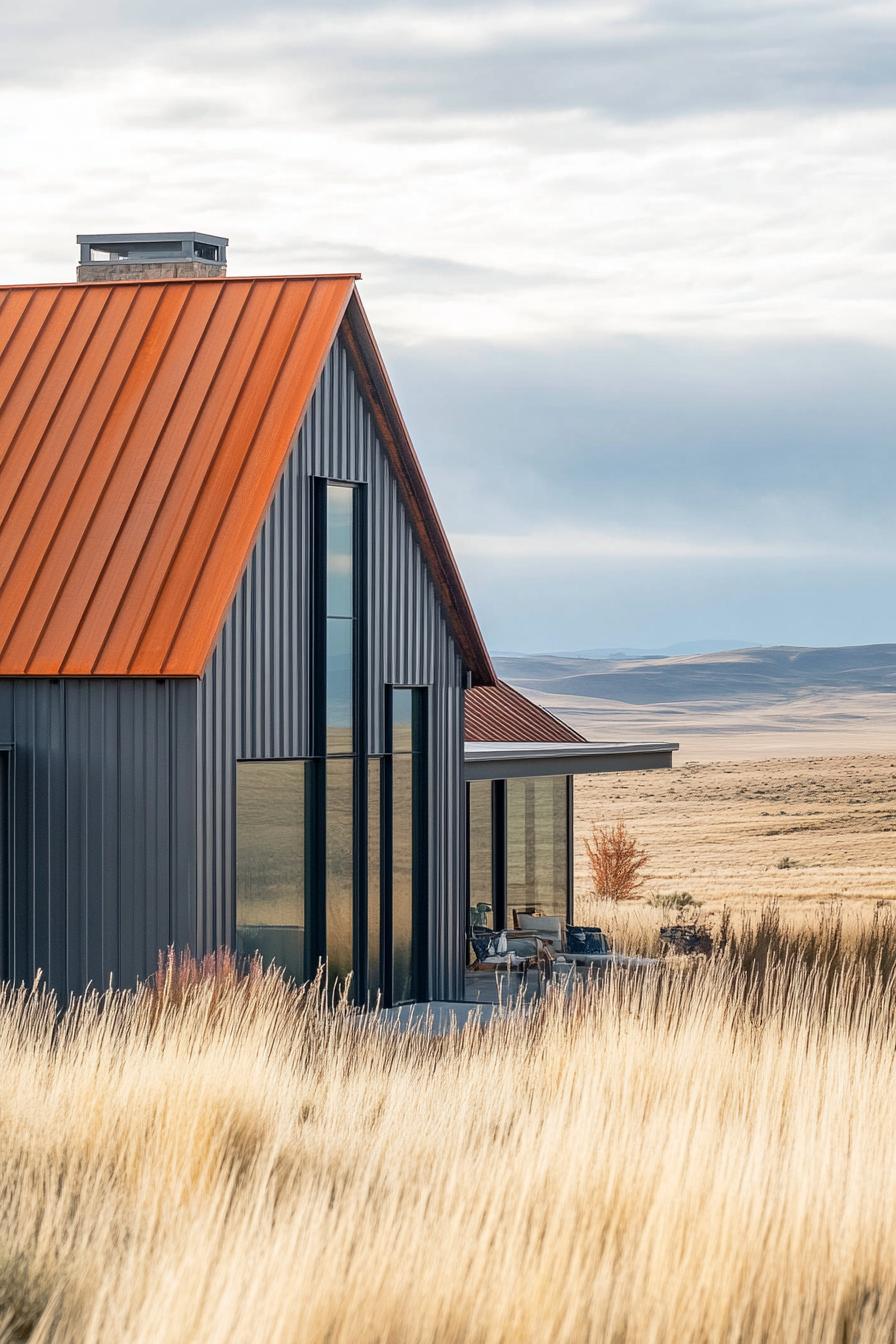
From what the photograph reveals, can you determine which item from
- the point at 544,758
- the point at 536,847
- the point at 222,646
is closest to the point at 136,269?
the point at 222,646

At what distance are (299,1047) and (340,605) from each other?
697cm

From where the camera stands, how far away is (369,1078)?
9.97 m

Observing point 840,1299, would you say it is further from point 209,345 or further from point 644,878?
point 644,878

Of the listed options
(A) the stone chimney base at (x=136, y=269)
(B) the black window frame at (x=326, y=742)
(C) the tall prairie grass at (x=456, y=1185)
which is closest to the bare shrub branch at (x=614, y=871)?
(A) the stone chimney base at (x=136, y=269)

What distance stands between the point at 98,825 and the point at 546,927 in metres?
9.45

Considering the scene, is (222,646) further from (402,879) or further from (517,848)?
(517,848)

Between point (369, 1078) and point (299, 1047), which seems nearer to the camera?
point (369, 1078)

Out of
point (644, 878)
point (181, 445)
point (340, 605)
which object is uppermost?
point (181, 445)

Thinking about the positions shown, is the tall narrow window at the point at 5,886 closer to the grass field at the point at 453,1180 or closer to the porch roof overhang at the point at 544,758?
A: the grass field at the point at 453,1180

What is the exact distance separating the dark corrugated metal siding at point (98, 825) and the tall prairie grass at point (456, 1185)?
385 centimetres

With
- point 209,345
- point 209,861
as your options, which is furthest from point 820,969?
point 209,345

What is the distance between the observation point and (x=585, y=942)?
22453 millimetres

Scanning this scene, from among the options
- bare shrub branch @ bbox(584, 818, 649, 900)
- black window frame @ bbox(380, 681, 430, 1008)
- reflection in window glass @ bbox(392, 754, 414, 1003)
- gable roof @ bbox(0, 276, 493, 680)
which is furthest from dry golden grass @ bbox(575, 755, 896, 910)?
gable roof @ bbox(0, 276, 493, 680)

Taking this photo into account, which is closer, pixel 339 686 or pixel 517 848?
pixel 339 686
